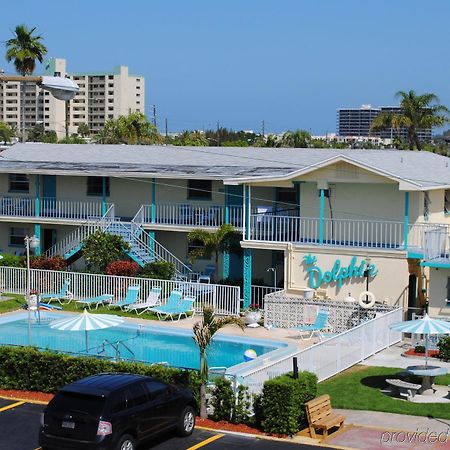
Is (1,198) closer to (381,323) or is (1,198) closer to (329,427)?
(381,323)

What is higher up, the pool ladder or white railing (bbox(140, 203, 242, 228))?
white railing (bbox(140, 203, 242, 228))

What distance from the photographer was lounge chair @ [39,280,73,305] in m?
35.5

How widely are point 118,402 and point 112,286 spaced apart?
1880 cm

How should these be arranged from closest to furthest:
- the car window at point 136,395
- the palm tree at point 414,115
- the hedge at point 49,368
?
the car window at point 136,395 < the hedge at point 49,368 < the palm tree at point 414,115

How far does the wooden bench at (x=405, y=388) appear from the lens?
2169 cm

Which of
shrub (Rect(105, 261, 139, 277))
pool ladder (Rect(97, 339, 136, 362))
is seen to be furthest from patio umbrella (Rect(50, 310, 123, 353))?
shrub (Rect(105, 261, 139, 277))

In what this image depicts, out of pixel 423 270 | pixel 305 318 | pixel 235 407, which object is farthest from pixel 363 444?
pixel 423 270

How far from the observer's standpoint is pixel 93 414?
53.8 feet

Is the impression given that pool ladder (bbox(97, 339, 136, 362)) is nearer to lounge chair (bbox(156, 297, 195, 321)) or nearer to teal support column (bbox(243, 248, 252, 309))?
lounge chair (bbox(156, 297, 195, 321))

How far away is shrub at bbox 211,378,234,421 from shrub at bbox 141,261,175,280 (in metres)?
16.0

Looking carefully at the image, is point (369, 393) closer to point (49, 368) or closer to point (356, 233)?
point (49, 368)

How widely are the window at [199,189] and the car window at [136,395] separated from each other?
73.6ft

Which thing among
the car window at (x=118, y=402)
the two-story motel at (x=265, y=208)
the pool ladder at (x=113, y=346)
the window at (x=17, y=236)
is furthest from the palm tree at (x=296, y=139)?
the car window at (x=118, y=402)

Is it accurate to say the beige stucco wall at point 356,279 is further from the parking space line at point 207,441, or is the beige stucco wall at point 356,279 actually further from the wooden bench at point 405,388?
the parking space line at point 207,441
